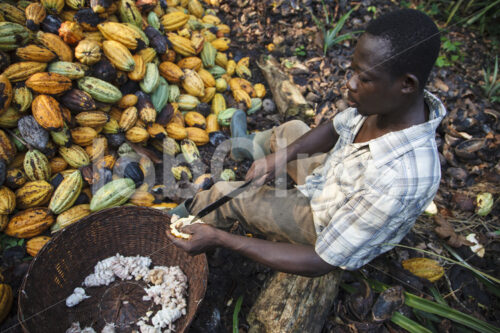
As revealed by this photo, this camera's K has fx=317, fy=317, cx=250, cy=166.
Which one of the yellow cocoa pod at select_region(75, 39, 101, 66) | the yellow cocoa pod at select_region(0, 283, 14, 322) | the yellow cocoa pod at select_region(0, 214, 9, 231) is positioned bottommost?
the yellow cocoa pod at select_region(0, 283, 14, 322)

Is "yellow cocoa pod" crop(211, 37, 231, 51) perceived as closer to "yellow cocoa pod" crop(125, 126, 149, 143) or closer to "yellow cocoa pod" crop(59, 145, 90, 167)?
"yellow cocoa pod" crop(125, 126, 149, 143)

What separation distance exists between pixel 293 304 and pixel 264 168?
859 mm

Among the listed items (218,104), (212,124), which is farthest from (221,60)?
(212,124)

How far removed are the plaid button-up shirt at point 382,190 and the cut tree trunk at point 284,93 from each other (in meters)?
1.77

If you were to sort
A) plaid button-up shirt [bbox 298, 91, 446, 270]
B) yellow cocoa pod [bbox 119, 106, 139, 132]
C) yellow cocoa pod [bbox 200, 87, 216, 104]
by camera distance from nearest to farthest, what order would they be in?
1. plaid button-up shirt [bbox 298, 91, 446, 270]
2. yellow cocoa pod [bbox 119, 106, 139, 132]
3. yellow cocoa pod [bbox 200, 87, 216, 104]

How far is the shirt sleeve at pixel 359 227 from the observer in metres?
1.32

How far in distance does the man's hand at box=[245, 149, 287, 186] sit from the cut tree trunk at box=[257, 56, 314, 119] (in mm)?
1239

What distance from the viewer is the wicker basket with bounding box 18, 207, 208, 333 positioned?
5.85 ft

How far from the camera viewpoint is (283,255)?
155 cm

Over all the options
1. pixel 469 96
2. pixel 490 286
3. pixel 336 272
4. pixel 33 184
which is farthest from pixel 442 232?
pixel 33 184

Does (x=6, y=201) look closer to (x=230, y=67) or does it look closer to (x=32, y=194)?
(x=32, y=194)

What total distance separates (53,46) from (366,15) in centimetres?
371

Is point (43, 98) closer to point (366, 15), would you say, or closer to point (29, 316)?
point (29, 316)

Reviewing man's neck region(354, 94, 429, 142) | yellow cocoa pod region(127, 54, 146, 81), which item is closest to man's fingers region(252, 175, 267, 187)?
man's neck region(354, 94, 429, 142)
